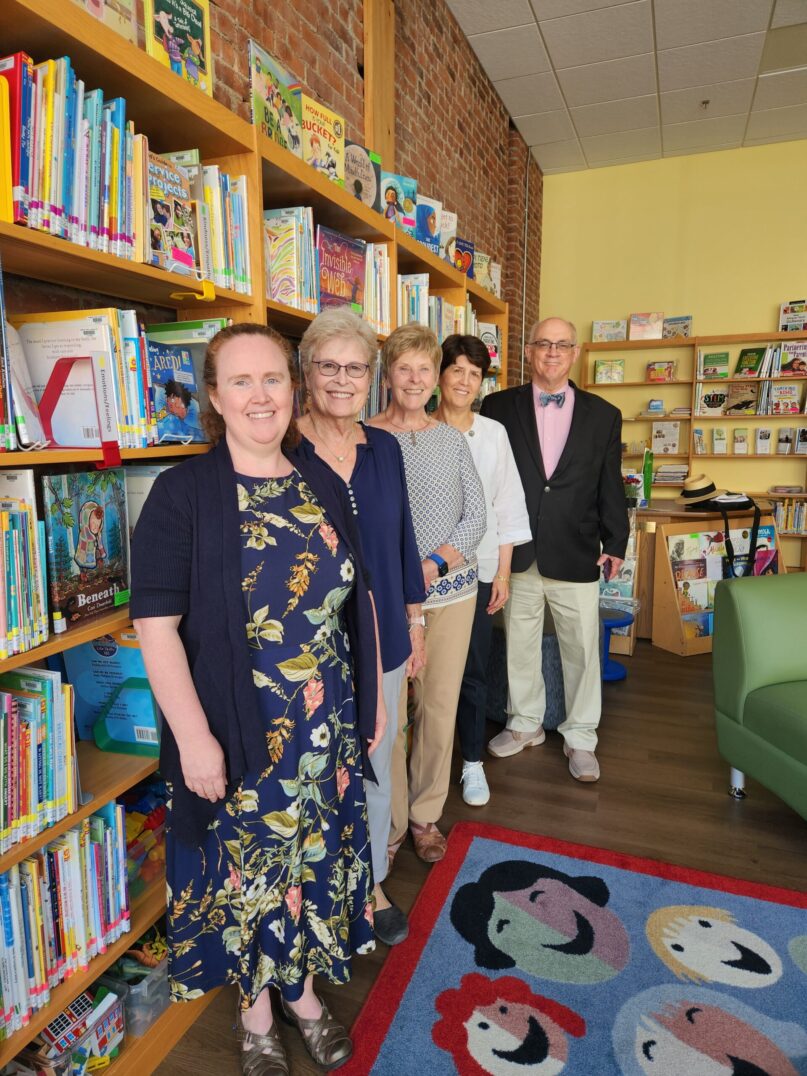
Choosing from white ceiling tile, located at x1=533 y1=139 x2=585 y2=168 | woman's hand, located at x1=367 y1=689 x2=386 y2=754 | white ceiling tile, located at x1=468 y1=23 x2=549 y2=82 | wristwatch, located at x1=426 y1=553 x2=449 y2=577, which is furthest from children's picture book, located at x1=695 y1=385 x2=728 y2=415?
woman's hand, located at x1=367 y1=689 x2=386 y2=754

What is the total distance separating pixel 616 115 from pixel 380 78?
9.06ft

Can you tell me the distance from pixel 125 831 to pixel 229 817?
31 centimetres

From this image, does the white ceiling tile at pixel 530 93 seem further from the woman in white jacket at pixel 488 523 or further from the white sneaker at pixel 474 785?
the white sneaker at pixel 474 785

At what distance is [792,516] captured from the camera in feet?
18.6

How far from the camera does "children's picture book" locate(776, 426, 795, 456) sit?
18.6 feet

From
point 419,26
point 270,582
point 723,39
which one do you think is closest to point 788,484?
point 723,39

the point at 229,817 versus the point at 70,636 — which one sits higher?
the point at 70,636

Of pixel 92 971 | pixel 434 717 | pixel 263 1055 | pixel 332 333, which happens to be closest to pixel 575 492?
pixel 434 717

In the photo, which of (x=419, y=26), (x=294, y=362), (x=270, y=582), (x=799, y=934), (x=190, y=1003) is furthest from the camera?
(x=419, y=26)

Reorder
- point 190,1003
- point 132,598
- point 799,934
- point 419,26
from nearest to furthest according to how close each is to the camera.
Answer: point 132,598, point 190,1003, point 799,934, point 419,26

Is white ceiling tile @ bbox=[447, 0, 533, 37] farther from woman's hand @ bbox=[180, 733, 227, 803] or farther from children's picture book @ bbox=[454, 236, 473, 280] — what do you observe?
woman's hand @ bbox=[180, 733, 227, 803]

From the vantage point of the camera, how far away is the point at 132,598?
3.90ft

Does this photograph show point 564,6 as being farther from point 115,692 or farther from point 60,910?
point 60,910

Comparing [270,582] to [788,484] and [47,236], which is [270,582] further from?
[788,484]
